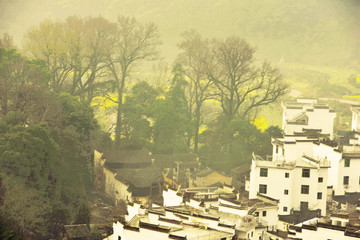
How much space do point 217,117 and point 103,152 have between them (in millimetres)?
11034

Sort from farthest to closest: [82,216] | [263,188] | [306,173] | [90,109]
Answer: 1. [90,109]
2. [306,173]
3. [263,188]
4. [82,216]

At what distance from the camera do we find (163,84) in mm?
60719

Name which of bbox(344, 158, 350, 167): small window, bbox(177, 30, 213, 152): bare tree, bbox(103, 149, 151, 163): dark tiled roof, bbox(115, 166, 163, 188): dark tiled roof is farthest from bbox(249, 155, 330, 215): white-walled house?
bbox(177, 30, 213, 152): bare tree

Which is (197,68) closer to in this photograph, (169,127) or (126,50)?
(126,50)

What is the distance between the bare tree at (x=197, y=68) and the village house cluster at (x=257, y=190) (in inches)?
290

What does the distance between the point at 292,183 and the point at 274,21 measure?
4434 centimetres

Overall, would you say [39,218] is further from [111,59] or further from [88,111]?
[111,59]

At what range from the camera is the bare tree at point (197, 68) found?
5753cm

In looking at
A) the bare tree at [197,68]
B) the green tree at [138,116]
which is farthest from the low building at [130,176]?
Answer: the bare tree at [197,68]

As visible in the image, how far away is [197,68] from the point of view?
57.9 m

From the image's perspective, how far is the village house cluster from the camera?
28.2 meters

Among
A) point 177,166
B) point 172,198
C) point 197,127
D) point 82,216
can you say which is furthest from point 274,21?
point 82,216

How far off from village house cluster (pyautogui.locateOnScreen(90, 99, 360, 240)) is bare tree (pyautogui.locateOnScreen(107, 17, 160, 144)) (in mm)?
9481

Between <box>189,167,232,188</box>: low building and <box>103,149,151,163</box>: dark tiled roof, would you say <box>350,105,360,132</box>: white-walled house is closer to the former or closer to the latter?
<box>189,167,232,188</box>: low building
